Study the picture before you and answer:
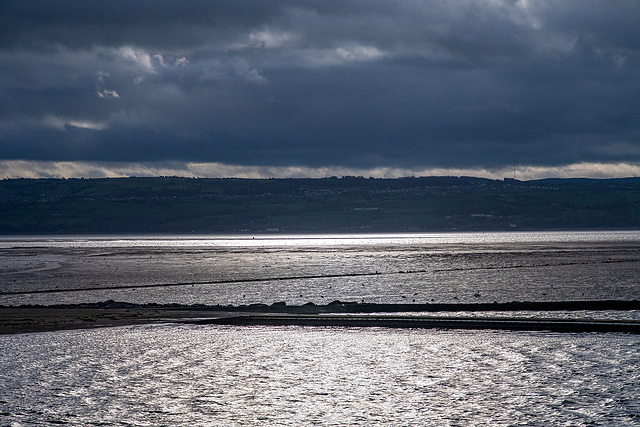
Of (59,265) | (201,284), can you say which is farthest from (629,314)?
(59,265)

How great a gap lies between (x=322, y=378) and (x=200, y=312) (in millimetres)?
16289

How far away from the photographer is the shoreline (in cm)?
2711

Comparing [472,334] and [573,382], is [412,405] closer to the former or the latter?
[573,382]

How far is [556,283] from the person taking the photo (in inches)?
1857

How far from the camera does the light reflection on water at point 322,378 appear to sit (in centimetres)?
1328

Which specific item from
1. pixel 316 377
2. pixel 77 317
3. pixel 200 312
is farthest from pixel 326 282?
pixel 316 377

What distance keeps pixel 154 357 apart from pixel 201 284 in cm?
3135

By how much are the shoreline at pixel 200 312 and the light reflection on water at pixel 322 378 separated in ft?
10.00

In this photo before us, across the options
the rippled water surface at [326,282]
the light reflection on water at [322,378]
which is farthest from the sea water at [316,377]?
the rippled water surface at [326,282]

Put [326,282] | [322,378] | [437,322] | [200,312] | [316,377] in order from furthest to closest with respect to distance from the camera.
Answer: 1. [326,282]
2. [200,312]
3. [437,322]
4. [316,377]
5. [322,378]

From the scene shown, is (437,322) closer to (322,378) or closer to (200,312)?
(322,378)

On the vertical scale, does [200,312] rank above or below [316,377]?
below

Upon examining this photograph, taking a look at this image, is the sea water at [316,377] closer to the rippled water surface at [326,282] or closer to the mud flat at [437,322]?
the mud flat at [437,322]

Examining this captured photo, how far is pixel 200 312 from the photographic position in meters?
32.1
